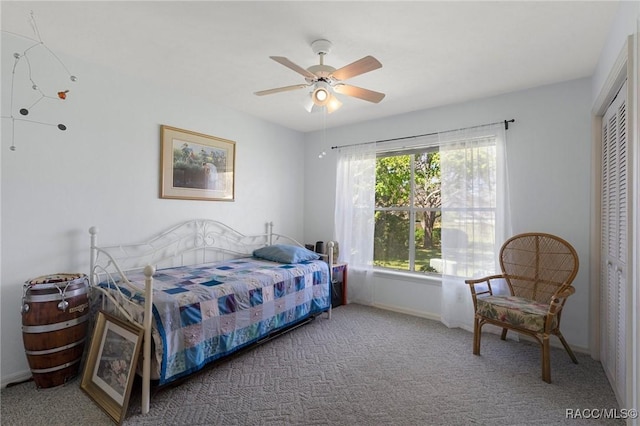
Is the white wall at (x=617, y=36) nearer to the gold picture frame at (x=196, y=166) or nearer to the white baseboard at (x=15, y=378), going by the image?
the gold picture frame at (x=196, y=166)

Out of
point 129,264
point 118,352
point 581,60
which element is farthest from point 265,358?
point 581,60

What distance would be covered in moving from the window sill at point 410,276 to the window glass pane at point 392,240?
12 cm

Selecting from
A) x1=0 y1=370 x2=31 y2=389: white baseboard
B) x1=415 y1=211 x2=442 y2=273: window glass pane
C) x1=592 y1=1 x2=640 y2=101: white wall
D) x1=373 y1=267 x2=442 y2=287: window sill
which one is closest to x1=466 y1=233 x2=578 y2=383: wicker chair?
x1=373 y1=267 x2=442 y2=287: window sill

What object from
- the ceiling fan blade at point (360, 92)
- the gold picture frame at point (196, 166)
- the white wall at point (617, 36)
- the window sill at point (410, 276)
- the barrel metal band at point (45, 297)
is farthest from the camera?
the window sill at point (410, 276)

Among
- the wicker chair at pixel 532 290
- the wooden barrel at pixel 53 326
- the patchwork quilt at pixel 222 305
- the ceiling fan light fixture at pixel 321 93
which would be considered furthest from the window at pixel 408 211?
the wooden barrel at pixel 53 326

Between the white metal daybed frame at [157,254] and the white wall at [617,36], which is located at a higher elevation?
the white wall at [617,36]

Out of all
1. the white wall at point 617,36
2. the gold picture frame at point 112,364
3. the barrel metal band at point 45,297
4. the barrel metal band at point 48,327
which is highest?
the white wall at point 617,36

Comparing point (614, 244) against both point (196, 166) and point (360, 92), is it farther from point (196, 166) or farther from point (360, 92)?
point (196, 166)

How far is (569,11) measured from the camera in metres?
1.88

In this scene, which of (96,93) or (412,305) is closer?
(96,93)

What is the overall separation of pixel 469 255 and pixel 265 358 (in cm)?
233

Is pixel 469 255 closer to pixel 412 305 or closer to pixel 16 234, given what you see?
pixel 412 305

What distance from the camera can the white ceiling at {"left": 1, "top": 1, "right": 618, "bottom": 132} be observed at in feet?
6.15

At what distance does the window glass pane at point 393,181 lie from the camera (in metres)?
4.03
